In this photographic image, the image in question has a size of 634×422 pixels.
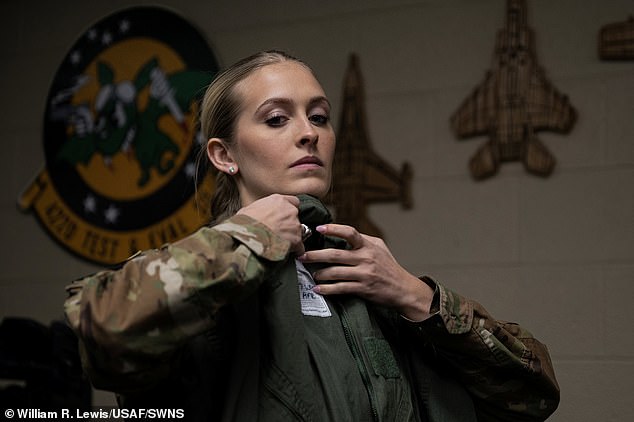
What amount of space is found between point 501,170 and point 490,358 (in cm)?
125

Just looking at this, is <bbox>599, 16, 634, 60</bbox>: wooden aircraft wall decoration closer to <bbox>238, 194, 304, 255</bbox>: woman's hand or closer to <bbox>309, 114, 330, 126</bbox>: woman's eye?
<bbox>309, 114, 330, 126</bbox>: woman's eye

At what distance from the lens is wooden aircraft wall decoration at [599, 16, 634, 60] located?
7.20 ft

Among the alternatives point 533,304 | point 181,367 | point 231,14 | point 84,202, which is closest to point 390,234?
point 533,304

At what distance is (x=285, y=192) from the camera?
46.9 inches

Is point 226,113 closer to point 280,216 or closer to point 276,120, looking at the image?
point 276,120

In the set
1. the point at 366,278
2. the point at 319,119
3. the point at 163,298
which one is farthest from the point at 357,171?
the point at 163,298

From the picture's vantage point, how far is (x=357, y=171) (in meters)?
2.48

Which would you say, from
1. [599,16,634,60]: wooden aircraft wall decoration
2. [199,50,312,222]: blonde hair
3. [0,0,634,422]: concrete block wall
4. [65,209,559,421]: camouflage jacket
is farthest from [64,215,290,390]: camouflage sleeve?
[599,16,634,60]: wooden aircraft wall decoration

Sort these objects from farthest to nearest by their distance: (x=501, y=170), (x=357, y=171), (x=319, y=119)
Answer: (x=357, y=171)
(x=501, y=170)
(x=319, y=119)

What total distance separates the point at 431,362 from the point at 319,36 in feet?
5.28

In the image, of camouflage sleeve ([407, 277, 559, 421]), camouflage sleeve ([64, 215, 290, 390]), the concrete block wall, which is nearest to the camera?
camouflage sleeve ([64, 215, 290, 390])

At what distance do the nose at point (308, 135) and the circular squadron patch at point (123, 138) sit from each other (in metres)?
1.50

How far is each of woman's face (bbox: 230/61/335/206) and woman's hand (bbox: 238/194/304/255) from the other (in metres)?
0.13

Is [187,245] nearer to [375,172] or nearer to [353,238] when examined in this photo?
[353,238]
